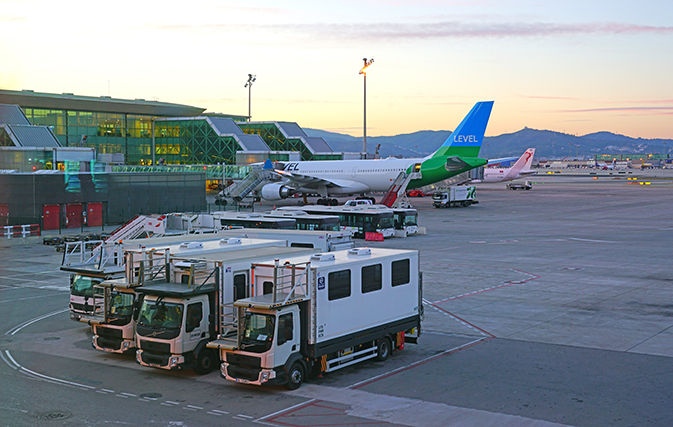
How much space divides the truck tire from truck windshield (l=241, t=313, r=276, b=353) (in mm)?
2075

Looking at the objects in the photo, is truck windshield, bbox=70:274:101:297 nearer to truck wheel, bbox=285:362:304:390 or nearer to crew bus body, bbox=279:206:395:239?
truck wheel, bbox=285:362:304:390

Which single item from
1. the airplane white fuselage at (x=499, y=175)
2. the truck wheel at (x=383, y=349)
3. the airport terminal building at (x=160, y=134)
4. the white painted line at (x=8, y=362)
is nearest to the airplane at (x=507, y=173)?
the airplane white fuselage at (x=499, y=175)

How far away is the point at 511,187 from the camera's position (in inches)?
5069

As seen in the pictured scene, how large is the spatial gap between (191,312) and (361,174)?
6608cm

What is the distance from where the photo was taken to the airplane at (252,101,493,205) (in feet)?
255

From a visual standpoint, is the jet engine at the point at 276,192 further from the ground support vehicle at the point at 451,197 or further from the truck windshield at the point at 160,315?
the truck windshield at the point at 160,315

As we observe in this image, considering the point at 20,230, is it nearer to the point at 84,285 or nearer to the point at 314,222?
the point at 314,222

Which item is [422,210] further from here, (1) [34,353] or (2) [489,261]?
(1) [34,353]

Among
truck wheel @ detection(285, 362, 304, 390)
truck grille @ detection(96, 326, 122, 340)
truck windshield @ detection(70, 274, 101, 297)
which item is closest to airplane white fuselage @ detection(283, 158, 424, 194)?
truck windshield @ detection(70, 274, 101, 297)

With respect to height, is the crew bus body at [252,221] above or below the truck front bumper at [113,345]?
above

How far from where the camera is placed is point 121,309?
67.2ft

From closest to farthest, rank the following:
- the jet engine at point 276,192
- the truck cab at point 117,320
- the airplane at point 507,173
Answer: the truck cab at point 117,320, the jet engine at point 276,192, the airplane at point 507,173

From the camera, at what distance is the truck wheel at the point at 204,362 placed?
61.6ft

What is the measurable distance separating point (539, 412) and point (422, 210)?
65287mm
